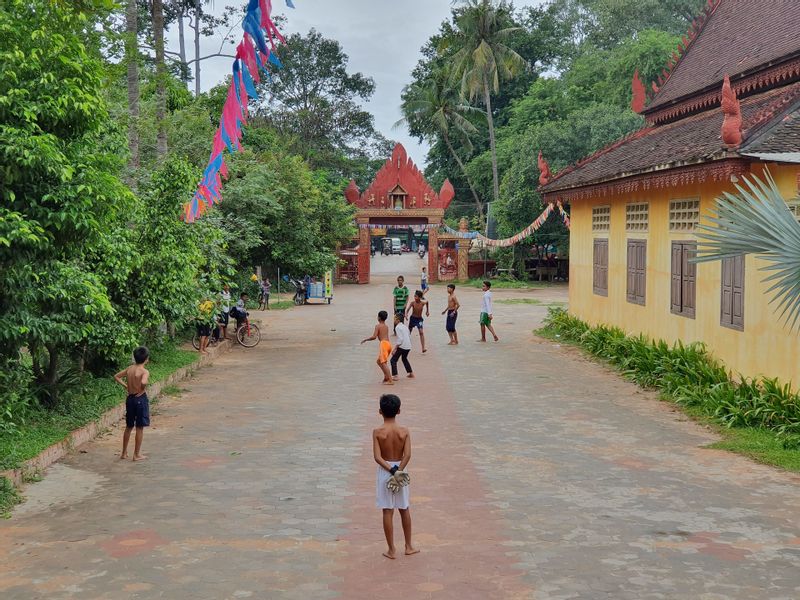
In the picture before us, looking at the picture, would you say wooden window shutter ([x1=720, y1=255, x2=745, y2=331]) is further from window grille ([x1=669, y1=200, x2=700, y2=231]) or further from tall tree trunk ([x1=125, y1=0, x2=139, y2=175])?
tall tree trunk ([x1=125, y1=0, x2=139, y2=175])

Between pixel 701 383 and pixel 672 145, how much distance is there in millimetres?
4864

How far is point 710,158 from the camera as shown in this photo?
12.2 meters

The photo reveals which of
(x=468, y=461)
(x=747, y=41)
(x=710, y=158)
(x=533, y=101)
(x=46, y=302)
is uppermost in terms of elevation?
(x=533, y=101)

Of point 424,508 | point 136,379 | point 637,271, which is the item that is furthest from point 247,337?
point 424,508

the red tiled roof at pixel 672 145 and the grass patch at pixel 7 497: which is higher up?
the red tiled roof at pixel 672 145

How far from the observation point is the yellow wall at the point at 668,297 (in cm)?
1188

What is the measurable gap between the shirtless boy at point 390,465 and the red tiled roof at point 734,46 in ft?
36.5

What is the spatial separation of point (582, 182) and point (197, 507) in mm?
13391

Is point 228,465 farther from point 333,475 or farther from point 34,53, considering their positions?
point 34,53

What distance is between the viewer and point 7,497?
26.6 feet

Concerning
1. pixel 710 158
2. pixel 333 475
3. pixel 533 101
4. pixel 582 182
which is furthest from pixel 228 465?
pixel 533 101

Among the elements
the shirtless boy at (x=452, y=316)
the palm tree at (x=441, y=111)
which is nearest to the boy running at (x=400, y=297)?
the shirtless boy at (x=452, y=316)

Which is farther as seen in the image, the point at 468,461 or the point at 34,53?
the point at 468,461

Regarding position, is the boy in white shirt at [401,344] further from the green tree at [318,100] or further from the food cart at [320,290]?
the green tree at [318,100]
